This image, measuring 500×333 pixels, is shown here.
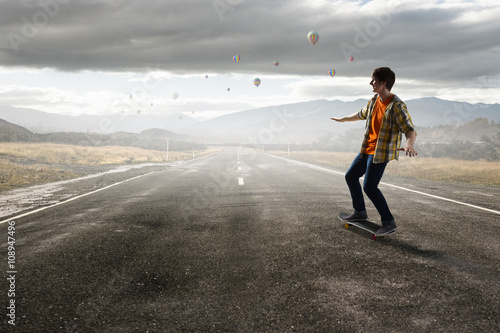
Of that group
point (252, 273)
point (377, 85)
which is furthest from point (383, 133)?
point (252, 273)

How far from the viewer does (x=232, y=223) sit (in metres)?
5.30

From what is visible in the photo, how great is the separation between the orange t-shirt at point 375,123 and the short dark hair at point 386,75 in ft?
0.70

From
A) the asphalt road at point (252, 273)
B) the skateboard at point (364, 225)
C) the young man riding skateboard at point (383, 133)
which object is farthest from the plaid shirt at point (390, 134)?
the asphalt road at point (252, 273)

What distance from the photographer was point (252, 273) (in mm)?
3199

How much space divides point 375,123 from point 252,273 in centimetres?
270

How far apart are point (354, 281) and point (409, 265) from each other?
80cm

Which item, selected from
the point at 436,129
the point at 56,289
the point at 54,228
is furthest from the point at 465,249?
the point at 436,129

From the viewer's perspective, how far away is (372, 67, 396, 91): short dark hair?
4238mm

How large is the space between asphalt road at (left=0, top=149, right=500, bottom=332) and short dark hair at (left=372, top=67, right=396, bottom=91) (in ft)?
6.83

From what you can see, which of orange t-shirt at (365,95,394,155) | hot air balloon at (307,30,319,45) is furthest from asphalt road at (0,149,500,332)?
hot air balloon at (307,30,319,45)

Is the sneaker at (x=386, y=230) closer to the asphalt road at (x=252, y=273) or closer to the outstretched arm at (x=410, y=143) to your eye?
the asphalt road at (x=252, y=273)

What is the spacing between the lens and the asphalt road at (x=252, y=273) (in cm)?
235

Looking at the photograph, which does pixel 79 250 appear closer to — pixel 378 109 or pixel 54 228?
pixel 54 228

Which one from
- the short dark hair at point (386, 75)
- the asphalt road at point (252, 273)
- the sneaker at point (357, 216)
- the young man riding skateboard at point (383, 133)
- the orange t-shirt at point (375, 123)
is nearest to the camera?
the asphalt road at point (252, 273)
